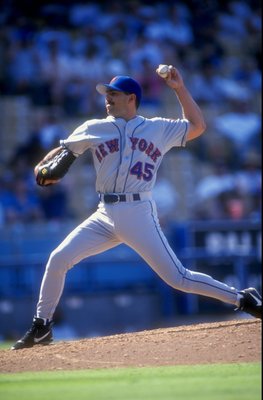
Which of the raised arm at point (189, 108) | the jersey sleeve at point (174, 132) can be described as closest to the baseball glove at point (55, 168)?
the jersey sleeve at point (174, 132)

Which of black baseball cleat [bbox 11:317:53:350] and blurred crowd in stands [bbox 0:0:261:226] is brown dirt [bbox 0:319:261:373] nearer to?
black baseball cleat [bbox 11:317:53:350]

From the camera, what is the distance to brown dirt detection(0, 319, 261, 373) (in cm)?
673

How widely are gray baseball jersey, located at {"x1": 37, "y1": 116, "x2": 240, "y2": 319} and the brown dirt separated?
1.12ft

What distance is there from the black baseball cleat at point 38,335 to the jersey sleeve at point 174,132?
1507mm

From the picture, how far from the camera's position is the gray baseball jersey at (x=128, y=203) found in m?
7.11

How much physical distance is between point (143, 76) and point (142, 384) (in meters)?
10.5

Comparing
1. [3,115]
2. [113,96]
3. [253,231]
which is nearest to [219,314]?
[253,231]

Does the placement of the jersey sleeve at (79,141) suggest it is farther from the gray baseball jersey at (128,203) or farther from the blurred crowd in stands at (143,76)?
the blurred crowd in stands at (143,76)

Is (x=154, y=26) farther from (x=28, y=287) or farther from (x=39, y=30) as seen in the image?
(x=28, y=287)

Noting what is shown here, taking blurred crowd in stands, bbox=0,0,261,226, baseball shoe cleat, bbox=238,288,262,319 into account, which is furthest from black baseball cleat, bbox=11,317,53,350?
blurred crowd in stands, bbox=0,0,261,226

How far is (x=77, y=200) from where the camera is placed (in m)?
14.7

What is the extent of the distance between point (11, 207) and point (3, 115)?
2.35 m

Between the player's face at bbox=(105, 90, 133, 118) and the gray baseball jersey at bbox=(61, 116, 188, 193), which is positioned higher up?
the player's face at bbox=(105, 90, 133, 118)

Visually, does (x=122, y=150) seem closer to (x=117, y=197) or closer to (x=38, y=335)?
(x=117, y=197)
